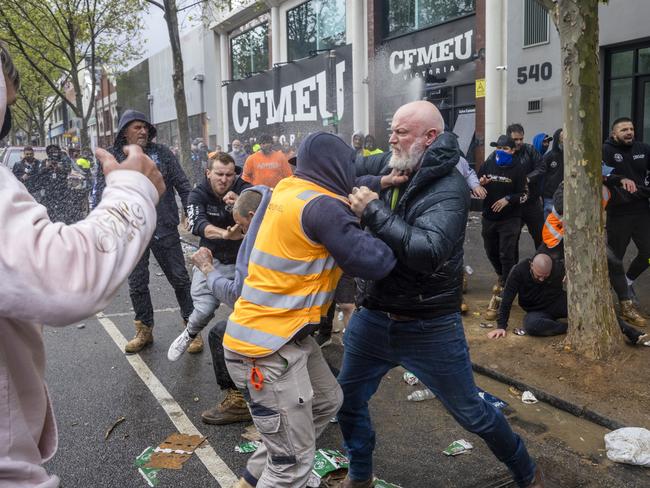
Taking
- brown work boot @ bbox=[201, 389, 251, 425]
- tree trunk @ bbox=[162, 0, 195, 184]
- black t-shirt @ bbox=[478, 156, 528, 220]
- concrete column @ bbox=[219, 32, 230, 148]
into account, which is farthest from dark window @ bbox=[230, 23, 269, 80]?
brown work boot @ bbox=[201, 389, 251, 425]

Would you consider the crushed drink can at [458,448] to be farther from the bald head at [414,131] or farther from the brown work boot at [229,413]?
the bald head at [414,131]

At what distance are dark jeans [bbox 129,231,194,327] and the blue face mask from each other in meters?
3.73

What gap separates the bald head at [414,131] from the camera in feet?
9.50

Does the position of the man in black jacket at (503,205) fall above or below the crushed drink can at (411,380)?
above

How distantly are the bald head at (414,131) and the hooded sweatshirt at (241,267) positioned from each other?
0.71m

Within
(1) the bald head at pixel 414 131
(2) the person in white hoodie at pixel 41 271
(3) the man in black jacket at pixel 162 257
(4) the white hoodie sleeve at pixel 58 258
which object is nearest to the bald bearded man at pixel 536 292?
(3) the man in black jacket at pixel 162 257

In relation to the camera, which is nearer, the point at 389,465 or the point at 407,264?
the point at 407,264

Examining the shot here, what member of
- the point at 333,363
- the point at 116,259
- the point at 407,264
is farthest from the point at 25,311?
the point at 333,363

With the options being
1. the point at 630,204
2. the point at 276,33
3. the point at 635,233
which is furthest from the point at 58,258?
the point at 276,33

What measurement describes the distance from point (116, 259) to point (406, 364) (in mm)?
2014

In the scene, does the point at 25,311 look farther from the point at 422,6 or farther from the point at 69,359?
the point at 422,6

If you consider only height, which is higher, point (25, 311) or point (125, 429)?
point (25, 311)

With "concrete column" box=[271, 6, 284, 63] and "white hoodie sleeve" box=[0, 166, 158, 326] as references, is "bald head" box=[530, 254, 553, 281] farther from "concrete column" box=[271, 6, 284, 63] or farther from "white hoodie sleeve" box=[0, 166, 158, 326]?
"concrete column" box=[271, 6, 284, 63]

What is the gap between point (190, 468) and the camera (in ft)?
11.7
